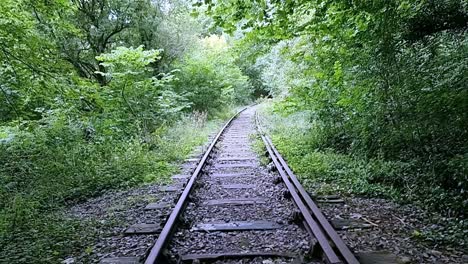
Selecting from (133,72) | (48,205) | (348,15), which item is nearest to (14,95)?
(48,205)

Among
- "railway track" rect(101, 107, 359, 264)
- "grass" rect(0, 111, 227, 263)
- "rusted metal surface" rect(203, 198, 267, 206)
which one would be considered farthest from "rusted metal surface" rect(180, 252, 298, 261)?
"rusted metal surface" rect(203, 198, 267, 206)

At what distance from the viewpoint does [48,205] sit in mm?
5562

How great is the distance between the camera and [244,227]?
425cm

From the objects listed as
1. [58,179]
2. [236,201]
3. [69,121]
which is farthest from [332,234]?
[69,121]

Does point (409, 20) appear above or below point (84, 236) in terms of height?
above

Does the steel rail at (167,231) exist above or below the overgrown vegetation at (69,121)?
below

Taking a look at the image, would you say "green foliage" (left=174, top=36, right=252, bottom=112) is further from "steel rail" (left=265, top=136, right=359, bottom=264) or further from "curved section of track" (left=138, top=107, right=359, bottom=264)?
"steel rail" (left=265, top=136, right=359, bottom=264)

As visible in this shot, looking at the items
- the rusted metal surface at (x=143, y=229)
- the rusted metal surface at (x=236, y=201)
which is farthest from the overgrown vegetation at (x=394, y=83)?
the rusted metal surface at (x=143, y=229)

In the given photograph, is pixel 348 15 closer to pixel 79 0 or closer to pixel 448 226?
pixel 448 226

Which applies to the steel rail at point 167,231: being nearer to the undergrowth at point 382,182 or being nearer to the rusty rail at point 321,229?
the rusty rail at point 321,229

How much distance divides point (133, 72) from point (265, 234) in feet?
24.2

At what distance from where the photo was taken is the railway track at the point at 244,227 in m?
3.38

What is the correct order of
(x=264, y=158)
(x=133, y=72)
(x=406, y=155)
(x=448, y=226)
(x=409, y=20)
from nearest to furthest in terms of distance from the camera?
(x=448, y=226) → (x=409, y=20) → (x=406, y=155) → (x=264, y=158) → (x=133, y=72)

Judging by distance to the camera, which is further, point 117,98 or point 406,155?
point 117,98
